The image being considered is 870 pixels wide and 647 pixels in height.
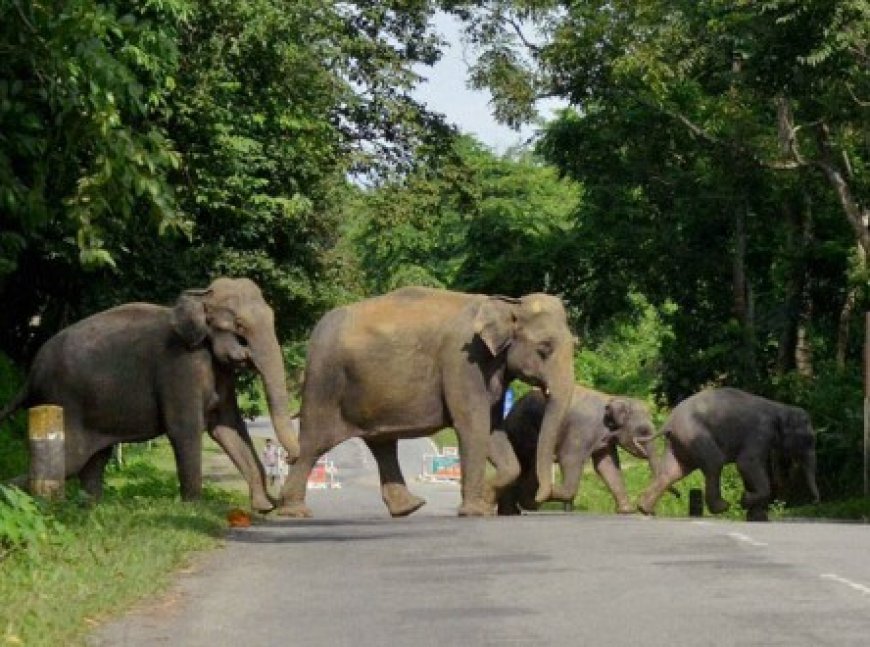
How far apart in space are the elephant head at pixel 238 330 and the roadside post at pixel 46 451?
4.58 metres

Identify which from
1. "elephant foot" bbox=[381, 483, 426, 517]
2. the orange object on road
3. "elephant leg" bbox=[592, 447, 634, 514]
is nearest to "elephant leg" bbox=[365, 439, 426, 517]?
"elephant foot" bbox=[381, 483, 426, 517]

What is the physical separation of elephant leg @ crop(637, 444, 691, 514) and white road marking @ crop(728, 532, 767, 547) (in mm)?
17999

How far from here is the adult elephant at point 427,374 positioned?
25.4 metres

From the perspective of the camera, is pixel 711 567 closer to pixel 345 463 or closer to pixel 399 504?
pixel 399 504

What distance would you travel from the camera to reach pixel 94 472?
25.0 meters

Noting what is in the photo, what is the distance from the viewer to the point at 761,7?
1305 inches

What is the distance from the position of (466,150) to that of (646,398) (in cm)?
2478

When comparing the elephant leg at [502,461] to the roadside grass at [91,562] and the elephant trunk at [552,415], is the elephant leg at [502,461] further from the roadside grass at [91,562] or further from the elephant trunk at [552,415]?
the roadside grass at [91,562]

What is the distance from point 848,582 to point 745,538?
13.0 ft

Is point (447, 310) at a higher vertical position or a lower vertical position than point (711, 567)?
higher

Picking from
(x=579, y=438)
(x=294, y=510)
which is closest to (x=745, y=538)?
(x=294, y=510)

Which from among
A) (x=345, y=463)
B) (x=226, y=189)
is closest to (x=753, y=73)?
(x=226, y=189)

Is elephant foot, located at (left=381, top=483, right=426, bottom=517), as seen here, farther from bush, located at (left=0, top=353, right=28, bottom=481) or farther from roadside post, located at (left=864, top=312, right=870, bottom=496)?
roadside post, located at (left=864, top=312, right=870, bottom=496)

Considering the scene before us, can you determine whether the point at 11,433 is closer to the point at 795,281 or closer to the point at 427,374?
the point at 427,374
